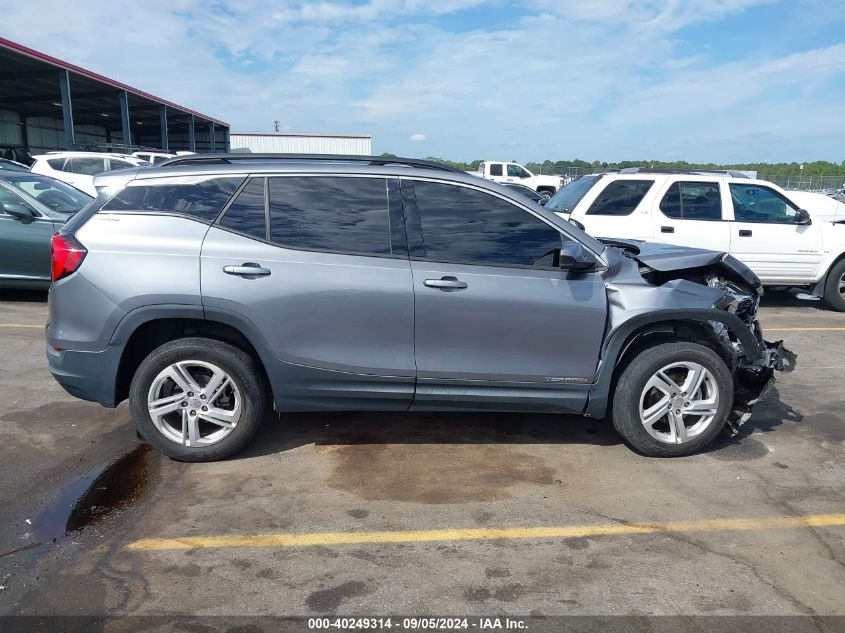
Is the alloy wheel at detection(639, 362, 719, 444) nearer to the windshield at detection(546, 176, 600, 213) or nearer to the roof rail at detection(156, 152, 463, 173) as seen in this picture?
the roof rail at detection(156, 152, 463, 173)

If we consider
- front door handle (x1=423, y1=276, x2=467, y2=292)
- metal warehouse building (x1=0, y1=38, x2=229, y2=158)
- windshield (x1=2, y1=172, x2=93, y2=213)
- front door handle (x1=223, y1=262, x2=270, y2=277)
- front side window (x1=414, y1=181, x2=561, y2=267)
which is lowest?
front door handle (x1=423, y1=276, x2=467, y2=292)

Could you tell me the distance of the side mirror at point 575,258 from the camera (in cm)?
376

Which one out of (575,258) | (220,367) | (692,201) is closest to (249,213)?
(220,367)

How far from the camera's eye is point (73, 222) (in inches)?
154

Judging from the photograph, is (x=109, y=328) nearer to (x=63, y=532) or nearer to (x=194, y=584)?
(x=63, y=532)

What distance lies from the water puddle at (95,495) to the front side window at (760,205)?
7.72 metres

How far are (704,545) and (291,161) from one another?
10.7 ft

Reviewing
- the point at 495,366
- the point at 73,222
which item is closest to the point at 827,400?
the point at 495,366

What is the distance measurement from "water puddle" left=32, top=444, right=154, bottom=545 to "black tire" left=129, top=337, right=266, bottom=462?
21cm

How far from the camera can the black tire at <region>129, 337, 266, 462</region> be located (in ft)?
12.5

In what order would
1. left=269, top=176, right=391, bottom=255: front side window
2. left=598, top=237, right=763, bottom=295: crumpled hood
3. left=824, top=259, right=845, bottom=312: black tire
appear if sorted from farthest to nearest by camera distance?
1. left=824, top=259, right=845, bottom=312: black tire
2. left=598, top=237, right=763, bottom=295: crumpled hood
3. left=269, top=176, right=391, bottom=255: front side window

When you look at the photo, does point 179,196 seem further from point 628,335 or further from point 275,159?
point 628,335

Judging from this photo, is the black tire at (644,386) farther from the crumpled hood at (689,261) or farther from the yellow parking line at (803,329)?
the yellow parking line at (803,329)

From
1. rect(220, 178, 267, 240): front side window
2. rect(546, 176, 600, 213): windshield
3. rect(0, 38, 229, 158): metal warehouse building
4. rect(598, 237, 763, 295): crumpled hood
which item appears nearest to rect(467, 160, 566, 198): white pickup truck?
rect(0, 38, 229, 158): metal warehouse building
